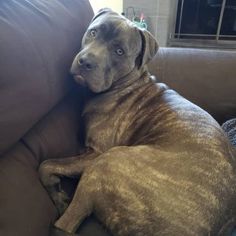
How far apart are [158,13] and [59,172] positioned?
8.69 feet

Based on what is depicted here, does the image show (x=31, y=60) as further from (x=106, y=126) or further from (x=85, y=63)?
(x=106, y=126)

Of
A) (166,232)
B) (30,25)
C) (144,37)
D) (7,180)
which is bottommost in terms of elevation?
(166,232)

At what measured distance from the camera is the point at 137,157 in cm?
115

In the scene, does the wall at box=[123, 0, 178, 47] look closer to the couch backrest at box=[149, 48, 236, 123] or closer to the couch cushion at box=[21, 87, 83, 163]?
the couch backrest at box=[149, 48, 236, 123]

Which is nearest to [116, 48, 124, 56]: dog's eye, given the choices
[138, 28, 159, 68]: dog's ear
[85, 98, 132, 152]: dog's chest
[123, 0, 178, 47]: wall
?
[138, 28, 159, 68]: dog's ear

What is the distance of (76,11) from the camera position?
1.47m

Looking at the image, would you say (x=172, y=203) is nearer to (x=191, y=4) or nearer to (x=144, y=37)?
(x=144, y=37)

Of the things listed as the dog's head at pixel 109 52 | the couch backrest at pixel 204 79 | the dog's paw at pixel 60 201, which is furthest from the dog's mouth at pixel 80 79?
the couch backrest at pixel 204 79

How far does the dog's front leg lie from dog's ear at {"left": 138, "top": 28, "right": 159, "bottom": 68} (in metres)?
0.51

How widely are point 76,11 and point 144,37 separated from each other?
1.15 ft

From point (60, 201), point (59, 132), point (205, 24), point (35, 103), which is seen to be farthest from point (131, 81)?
point (205, 24)

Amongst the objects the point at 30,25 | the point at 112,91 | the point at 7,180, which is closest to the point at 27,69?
the point at 30,25

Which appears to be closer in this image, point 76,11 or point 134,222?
point 134,222

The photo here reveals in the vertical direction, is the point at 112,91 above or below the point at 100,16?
below
